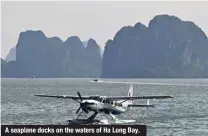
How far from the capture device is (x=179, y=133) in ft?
151

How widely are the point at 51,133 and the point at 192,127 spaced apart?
28.5 meters

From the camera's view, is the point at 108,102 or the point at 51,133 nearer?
the point at 51,133

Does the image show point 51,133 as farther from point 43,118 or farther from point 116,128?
point 43,118

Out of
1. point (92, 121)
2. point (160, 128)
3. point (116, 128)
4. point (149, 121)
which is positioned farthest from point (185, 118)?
point (116, 128)

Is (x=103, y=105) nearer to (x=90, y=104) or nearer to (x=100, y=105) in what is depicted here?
(x=100, y=105)

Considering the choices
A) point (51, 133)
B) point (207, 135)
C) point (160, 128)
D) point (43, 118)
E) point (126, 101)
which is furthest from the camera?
point (43, 118)

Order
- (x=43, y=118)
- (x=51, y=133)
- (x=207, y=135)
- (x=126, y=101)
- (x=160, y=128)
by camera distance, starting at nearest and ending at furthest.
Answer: (x=51, y=133), (x=207, y=135), (x=160, y=128), (x=126, y=101), (x=43, y=118)
